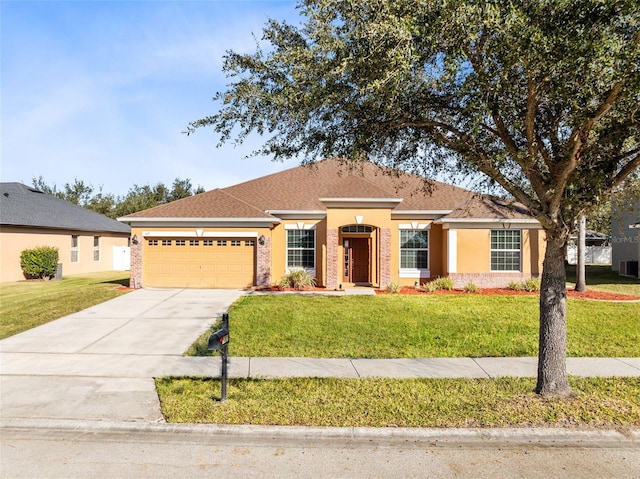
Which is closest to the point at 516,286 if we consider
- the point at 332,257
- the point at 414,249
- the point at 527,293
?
the point at 527,293

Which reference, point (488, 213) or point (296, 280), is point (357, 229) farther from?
point (488, 213)

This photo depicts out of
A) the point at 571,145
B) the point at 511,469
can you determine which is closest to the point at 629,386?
the point at 511,469

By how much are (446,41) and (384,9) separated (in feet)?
2.82

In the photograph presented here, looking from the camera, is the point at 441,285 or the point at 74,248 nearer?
the point at 441,285

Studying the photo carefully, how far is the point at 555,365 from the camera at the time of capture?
574cm

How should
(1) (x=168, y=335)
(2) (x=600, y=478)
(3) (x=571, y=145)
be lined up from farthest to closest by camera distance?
(1) (x=168, y=335), (3) (x=571, y=145), (2) (x=600, y=478)

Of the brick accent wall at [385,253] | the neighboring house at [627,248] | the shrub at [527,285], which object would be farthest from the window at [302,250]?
the neighboring house at [627,248]

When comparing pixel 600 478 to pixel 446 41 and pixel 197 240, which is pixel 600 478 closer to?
pixel 446 41

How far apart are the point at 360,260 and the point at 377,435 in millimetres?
14099

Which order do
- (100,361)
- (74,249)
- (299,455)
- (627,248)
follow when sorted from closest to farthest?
(299,455)
(100,361)
(74,249)
(627,248)

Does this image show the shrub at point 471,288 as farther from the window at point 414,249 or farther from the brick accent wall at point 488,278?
the window at point 414,249

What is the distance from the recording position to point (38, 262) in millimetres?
21266

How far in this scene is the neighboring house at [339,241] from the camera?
17.2 metres

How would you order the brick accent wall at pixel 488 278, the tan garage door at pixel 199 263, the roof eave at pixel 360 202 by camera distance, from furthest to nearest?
the tan garage door at pixel 199 263
the brick accent wall at pixel 488 278
the roof eave at pixel 360 202
